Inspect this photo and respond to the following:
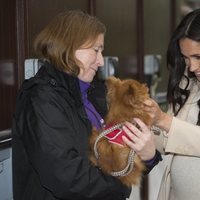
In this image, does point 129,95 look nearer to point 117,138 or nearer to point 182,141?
point 117,138

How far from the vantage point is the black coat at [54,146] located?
52.7 inches

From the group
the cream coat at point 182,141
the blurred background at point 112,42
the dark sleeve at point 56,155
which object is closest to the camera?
the dark sleeve at point 56,155

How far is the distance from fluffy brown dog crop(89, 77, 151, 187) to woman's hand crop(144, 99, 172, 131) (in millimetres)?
23

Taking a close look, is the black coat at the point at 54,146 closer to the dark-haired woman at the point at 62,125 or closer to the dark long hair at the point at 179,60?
the dark-haired woman at the point at 62,125

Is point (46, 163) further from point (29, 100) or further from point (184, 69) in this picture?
point (184, 69)

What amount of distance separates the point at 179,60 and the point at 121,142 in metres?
0.66

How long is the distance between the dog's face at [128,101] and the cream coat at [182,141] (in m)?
0.24

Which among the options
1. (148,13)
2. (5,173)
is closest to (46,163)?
(5,173)

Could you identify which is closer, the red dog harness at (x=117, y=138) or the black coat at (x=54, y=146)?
the black coat at (x=54, y=146)

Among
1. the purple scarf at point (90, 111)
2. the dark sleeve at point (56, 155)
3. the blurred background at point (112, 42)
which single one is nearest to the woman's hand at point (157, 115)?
the purple scarf at point (90, 111)

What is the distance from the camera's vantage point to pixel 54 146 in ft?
4.38

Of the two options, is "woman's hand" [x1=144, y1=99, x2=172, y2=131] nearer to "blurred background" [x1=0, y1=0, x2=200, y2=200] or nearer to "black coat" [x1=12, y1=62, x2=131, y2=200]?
"black coat" [x1=12, y1=62, x2=131, y2=200]

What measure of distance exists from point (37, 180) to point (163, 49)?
264 centimetres

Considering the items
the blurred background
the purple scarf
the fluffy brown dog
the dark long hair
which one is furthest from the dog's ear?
the blurred background
